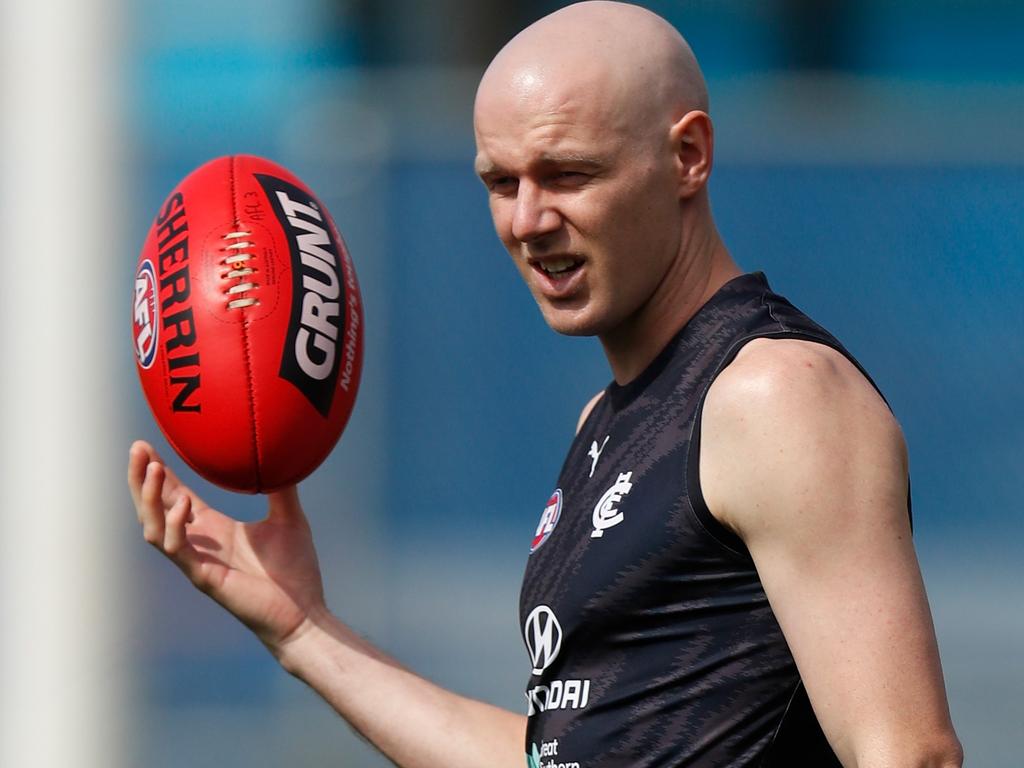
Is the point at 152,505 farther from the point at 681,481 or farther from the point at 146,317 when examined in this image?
the point at 681,481

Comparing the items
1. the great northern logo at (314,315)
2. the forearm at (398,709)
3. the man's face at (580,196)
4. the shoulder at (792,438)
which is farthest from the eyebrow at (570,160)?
the forearm at (398,709)

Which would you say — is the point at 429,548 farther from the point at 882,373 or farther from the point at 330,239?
the point at 330,239

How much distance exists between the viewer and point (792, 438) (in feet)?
4.97

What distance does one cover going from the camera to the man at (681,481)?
4.91ft

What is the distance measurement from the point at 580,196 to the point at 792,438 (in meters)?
0.45

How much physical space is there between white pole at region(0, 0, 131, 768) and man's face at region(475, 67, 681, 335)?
12.5ft

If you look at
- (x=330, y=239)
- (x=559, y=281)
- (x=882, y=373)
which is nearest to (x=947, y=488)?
(x=882, y=373)

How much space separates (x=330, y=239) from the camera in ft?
8.05

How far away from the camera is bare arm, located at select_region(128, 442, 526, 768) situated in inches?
89.7

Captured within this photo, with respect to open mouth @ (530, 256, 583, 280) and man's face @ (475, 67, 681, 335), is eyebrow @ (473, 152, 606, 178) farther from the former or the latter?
open mouth @ (530, 256, 583, 280)

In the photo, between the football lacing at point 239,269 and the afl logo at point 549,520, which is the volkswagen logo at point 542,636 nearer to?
the afl logo at point 549,520

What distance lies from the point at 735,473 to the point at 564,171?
0.46 m

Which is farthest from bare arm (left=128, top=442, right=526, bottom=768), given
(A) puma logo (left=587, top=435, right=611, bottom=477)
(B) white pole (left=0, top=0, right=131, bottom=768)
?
(B) white pole (left=0, top=0, right=131, bottom=768)

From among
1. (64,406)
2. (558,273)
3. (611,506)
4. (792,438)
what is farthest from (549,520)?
(64,406)
